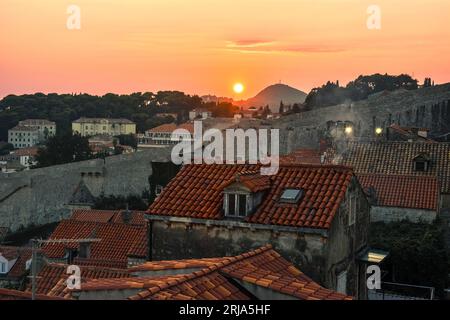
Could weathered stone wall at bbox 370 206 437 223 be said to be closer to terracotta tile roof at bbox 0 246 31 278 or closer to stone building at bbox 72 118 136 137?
terracotta tile roof at bbox 0 246 31 278

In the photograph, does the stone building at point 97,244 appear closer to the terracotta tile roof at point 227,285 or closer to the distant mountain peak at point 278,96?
the terracotta tile roof at point 227,285

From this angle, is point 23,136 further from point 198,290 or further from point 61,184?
point 198,290

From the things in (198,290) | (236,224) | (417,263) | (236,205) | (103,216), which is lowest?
(103,216)

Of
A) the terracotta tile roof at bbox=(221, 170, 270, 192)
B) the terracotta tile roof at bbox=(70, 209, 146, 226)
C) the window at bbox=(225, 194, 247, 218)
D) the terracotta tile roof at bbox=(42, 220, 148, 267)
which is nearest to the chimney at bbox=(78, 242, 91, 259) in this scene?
the terracotta tile roof at bbox=(42, 220, 148, 267)

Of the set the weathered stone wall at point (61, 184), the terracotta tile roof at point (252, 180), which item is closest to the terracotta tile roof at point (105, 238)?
the terracotta tile roof at point (252, 180)

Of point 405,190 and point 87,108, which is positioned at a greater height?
point 87,108

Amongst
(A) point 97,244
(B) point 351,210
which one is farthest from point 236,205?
(A) point 97,244
